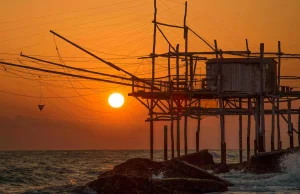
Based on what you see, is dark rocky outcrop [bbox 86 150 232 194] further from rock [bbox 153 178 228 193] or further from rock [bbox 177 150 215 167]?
rock [bbox 177 150 215 167]

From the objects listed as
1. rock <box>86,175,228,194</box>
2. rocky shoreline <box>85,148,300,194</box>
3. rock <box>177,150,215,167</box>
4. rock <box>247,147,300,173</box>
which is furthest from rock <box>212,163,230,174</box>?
rock <box>86,175,228,194</box>

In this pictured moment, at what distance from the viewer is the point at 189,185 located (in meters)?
27.3

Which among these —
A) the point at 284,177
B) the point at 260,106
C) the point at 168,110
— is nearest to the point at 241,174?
the point at 284,177

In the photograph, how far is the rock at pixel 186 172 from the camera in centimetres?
2927

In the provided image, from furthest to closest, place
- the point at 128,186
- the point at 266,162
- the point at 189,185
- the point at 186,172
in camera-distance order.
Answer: the point at 266,162 → the point at 186,172 → the point at 189,185 → the point at 128,186

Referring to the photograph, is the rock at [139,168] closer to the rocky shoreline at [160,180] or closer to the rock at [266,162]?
the rocky shoreline at [160,180]

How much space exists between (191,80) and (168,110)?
4.22 meters

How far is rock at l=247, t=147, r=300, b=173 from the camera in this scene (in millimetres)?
37938

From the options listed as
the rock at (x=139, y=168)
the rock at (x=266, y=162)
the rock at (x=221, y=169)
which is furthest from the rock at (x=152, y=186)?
the rock at (x=221, y=169)

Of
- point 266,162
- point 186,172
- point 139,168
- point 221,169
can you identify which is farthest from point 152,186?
point 221,169

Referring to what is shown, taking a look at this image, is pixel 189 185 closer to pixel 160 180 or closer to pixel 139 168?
pixel 160 180

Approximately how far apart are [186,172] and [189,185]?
8.00 feet

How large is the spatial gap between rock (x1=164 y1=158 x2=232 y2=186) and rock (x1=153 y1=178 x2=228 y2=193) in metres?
1.15

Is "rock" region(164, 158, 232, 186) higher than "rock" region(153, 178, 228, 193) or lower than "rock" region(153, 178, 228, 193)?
higher
